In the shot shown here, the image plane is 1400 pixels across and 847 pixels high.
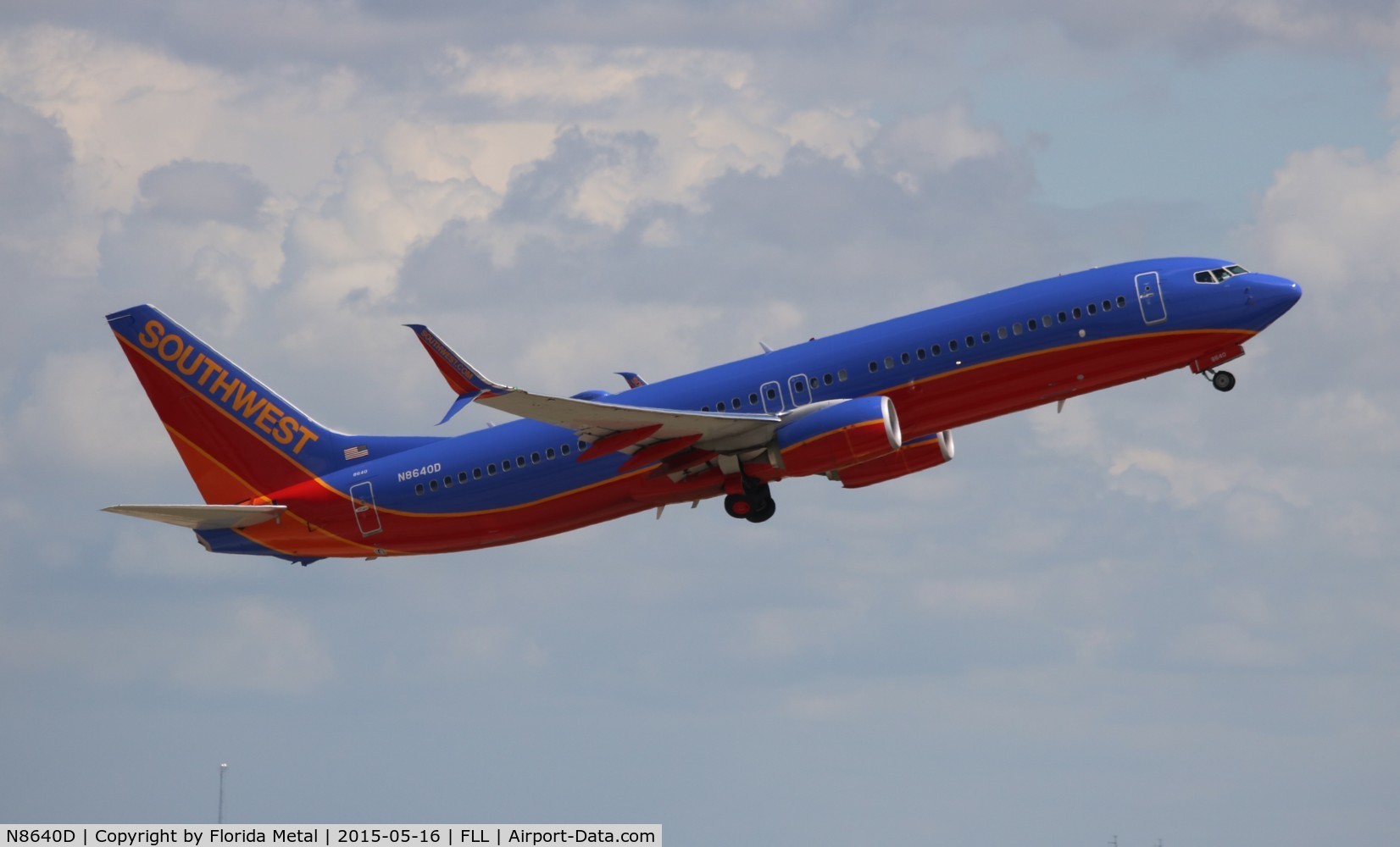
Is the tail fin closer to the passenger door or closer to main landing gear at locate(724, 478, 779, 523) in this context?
main landing gear at locate(724, 478, 779, 523)

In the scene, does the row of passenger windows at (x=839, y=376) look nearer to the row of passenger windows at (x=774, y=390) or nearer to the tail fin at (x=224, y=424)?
the row of passenger windows at (x=774, y=390)

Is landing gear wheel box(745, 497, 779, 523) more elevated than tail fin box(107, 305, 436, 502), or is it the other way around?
tail fin box(107, 305, 436, 502)

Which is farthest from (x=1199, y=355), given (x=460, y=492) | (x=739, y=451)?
(x=460, y=492)

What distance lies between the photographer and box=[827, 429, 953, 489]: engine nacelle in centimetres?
6800

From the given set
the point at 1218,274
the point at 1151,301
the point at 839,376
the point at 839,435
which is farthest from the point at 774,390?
the point at 1218,274

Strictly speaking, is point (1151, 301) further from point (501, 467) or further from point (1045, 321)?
point (501, 467)

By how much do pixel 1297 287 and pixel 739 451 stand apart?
19.2 metres

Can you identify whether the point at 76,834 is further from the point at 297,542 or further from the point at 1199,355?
the point at 1199,355

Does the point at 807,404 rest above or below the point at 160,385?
below

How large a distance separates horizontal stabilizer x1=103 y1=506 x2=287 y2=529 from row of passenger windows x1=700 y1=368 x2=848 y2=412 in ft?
57.7

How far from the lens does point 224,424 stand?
242 ft

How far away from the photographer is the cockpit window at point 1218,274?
62375 mm

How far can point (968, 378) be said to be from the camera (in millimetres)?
62562

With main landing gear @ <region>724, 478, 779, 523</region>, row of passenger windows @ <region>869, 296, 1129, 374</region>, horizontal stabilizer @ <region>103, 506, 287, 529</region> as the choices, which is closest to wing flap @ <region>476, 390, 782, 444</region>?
main landing gear @ <region>724, 478, 779, 523</region>
